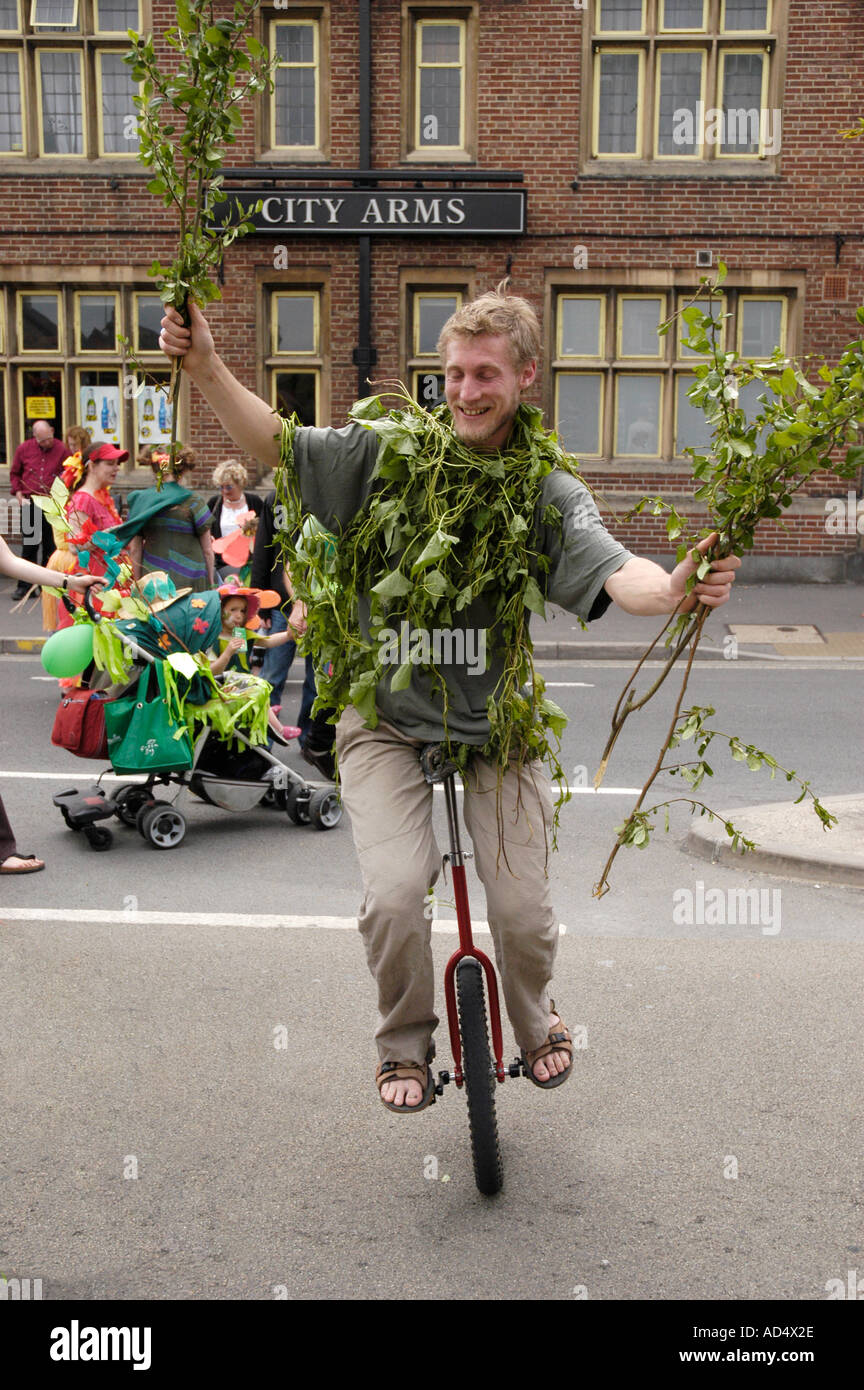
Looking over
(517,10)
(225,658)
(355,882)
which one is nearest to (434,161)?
(517,10)

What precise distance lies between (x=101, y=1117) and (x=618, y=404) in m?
15.2

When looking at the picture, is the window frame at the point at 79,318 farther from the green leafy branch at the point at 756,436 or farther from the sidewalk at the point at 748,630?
the green leafy branch at the point at 756,436

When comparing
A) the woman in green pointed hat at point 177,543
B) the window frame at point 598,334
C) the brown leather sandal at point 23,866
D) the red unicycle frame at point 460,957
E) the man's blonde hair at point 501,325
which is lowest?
the brown leather sandal at point 23,866

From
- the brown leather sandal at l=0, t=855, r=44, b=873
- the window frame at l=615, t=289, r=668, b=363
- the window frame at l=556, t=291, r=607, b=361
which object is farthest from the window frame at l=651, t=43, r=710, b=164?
the brown leather sandal at l=0, t=855, r=44, b=873

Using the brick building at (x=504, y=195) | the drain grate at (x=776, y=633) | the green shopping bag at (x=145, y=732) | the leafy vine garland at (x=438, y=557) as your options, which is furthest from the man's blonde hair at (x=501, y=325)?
the brick building at (x=504, y=195)

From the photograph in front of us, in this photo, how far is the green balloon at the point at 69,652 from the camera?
6855 mm

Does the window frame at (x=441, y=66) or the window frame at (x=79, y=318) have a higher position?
the window frame at (x=441, y=66)

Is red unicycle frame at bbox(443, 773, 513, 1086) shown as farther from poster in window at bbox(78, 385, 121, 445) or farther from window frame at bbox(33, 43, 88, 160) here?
window frame at bbox(33, 43, 88, 160)

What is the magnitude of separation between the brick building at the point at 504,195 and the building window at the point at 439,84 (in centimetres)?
3

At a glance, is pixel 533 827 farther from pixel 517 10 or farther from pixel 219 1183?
pixel 517 10

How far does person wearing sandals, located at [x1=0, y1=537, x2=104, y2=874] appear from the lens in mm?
6191

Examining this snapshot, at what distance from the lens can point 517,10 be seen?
17.2 meters

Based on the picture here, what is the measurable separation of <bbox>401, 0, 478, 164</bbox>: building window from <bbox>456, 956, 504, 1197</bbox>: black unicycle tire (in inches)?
608

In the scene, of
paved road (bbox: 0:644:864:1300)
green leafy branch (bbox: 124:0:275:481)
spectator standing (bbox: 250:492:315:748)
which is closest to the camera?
green leafy branch (bbox: 124:0:275:481)
